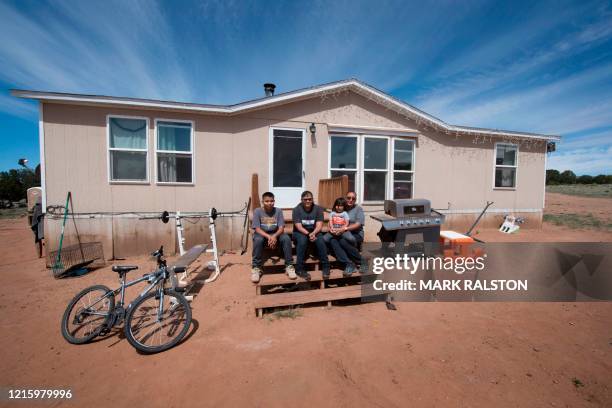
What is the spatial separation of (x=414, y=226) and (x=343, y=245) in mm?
1524

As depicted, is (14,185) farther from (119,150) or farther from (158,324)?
(158,324)

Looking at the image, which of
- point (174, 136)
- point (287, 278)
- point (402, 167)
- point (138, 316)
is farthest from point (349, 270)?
point (174, 136)

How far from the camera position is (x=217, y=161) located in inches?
Answer: 267

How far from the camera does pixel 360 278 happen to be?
4652mm

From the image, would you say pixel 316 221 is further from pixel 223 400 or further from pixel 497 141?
pixel 497 141

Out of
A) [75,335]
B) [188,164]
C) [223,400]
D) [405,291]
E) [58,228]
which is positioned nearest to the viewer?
[223,400]

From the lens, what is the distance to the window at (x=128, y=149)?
20.7 ft

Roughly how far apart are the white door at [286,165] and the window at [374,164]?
0.92 m

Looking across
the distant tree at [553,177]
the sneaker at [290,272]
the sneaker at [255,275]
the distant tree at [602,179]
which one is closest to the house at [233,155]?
the sneaker at [255,275]

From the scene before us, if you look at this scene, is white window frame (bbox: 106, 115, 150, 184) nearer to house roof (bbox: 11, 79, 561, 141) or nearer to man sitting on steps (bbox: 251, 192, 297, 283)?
house roof (bbox: 11, 79, 561, 141)

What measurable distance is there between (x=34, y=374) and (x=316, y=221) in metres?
3.72

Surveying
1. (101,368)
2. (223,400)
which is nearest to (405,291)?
(223,400)

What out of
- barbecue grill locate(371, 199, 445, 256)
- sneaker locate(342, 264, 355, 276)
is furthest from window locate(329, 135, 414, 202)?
sneaker locate(342, 264, 355, 276)

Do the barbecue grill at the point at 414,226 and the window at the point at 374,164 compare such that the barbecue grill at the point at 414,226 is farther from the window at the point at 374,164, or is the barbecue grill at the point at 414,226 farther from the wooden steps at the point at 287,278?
the window at the point at 374,164
